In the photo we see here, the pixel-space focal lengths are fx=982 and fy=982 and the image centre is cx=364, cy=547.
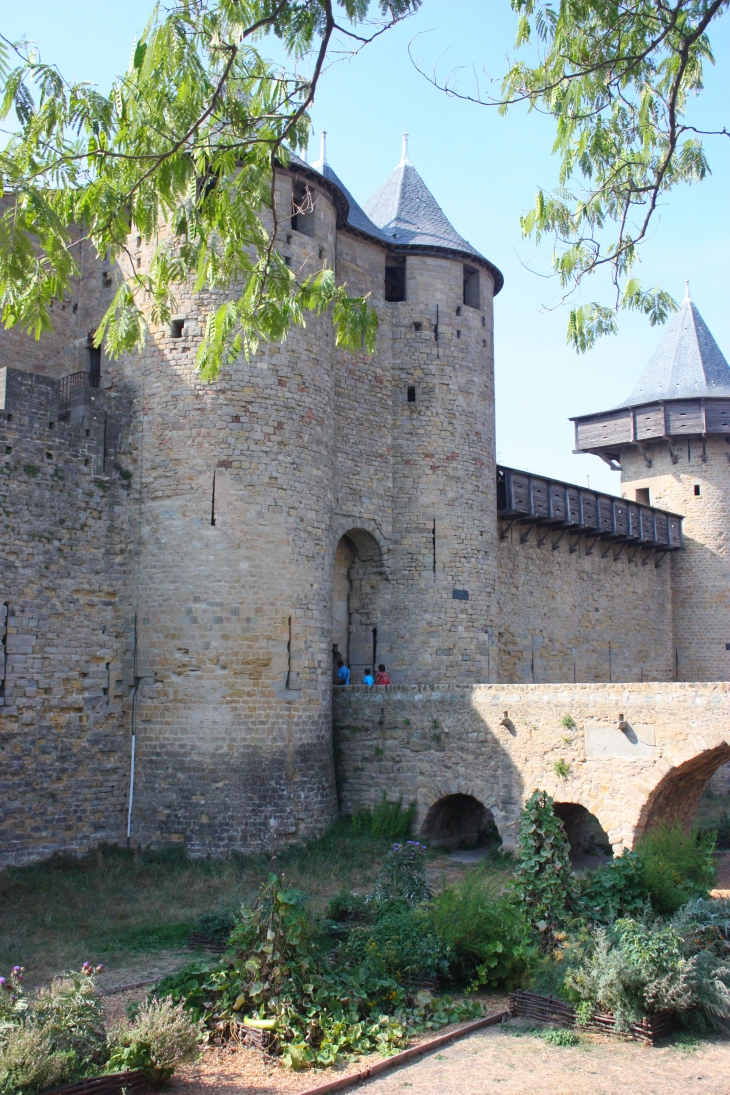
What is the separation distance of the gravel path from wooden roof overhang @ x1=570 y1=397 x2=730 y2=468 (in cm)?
2031

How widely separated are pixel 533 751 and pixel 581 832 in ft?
7.32

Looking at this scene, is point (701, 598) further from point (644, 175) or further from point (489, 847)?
point (644, 175)

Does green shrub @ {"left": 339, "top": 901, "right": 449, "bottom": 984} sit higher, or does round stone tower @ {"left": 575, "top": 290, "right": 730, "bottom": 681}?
round stone tower @ {"left": 575, "top": 290, "right": 730, "bottom": 681}

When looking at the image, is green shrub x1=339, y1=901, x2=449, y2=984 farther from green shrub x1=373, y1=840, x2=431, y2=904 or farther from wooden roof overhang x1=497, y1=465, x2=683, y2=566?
wooden roof overhang x1=497, y1=465, x2=683, y2=566

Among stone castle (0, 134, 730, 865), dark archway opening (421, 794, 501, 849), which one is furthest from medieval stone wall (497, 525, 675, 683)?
dark archway opening (421, 794, 501, 849)

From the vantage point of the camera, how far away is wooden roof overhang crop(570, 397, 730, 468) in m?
25.5

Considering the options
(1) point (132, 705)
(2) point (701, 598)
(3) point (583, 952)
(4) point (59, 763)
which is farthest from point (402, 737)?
(2) point (701, 598)

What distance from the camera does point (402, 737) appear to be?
14.8 metres

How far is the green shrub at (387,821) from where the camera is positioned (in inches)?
562

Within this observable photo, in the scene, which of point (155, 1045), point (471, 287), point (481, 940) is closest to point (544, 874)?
point (481, 940)

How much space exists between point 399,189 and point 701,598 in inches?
535

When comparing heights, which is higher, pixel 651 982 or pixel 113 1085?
pixel 651 982

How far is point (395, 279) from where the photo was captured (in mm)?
18875

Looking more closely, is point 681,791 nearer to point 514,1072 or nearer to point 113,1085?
point 514,1072
